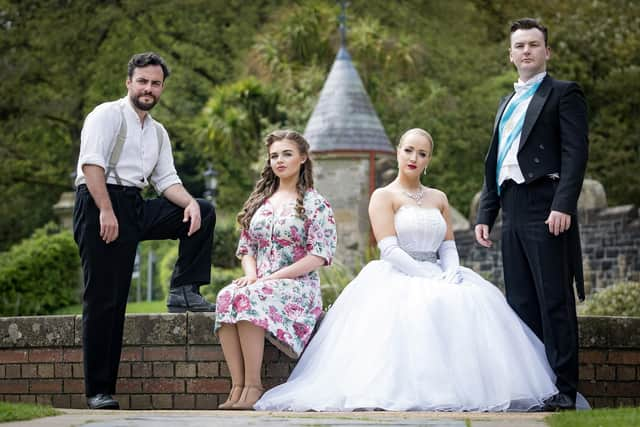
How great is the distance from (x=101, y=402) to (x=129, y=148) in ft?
4.52

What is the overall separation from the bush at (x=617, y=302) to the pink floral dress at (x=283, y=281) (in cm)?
720

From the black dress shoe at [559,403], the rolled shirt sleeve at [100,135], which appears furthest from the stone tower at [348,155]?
the black dress shoe at [559,403]

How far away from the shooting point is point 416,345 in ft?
18.7

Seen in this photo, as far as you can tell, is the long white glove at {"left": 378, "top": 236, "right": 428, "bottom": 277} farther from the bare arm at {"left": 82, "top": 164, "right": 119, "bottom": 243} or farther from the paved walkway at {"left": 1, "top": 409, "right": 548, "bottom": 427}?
the bare arm at {"left": 82, "top": 164, "right": 119, "bottom": 243}

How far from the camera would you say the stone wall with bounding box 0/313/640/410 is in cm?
648

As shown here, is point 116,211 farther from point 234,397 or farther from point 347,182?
point 347,182

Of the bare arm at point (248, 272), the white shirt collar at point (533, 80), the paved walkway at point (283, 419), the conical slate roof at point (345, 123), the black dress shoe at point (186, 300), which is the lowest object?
the paved walkway at point (283, 419)

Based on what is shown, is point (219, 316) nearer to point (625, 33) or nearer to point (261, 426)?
point (261, 426)

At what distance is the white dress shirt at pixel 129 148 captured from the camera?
5.98 meters

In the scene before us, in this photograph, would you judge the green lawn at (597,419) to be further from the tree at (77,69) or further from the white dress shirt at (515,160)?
the tree at (77,69)

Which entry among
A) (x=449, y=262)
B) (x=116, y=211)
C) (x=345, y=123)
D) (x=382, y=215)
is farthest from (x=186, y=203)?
(x=345, y=123)

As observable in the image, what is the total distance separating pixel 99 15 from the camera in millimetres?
30422

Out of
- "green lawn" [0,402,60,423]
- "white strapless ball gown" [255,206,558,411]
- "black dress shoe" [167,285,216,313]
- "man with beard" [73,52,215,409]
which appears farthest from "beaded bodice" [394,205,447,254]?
"green lawn" [0,402,60,423]

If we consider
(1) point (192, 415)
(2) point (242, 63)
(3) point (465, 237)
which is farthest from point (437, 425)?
(2) point (242, 63)
